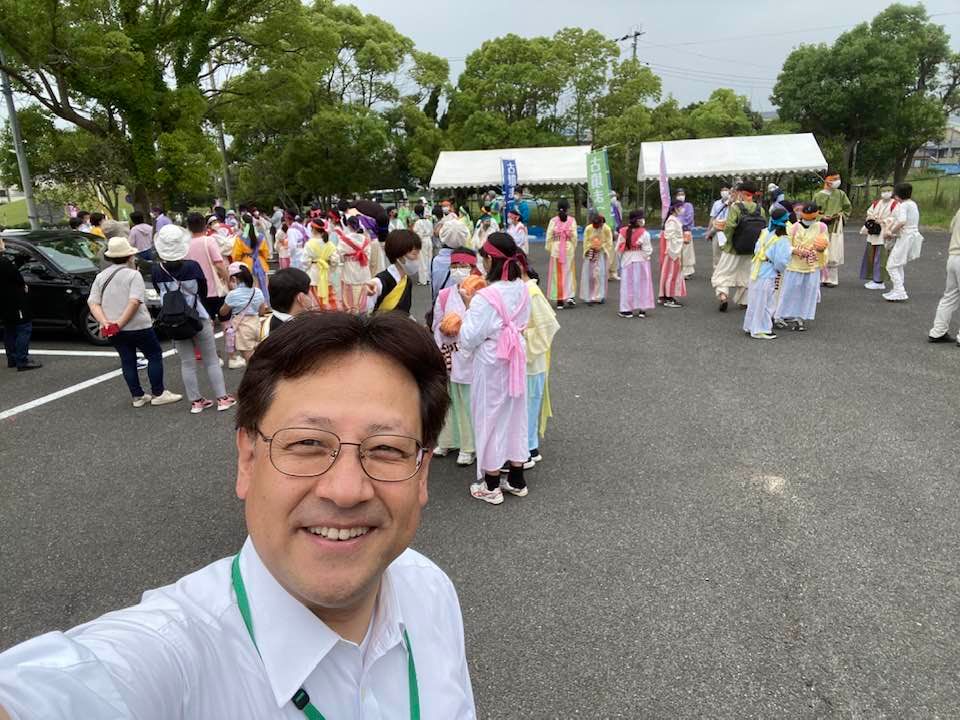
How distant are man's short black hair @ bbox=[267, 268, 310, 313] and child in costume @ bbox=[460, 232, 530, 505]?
1151 millimetres

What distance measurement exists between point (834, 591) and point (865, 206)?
26.7m

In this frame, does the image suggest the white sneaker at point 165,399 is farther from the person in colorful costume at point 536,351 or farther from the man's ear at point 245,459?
the man's ear at point 245,459

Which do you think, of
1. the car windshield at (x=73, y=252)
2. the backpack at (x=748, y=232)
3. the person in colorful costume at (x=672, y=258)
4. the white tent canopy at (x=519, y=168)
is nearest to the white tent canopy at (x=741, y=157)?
the white tent canopy at (x=519, y=168)

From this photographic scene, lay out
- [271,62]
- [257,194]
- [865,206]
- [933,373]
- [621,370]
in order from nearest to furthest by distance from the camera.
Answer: [933,373], [621,370], [271,62], [865,206], [257,194]

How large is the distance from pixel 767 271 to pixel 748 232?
1.42 m

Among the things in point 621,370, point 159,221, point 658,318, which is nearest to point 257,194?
point 159,221

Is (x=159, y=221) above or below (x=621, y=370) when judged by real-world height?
above

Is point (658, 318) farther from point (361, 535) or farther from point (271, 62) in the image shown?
point (271, 62)

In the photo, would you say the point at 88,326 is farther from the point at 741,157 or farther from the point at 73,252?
the point at 741,157

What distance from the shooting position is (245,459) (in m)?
1.16

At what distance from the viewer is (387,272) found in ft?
16.2

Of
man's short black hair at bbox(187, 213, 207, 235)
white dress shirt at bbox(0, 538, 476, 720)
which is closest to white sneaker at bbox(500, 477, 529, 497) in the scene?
white dress shirt at bbox(0, 538, 476, 720)

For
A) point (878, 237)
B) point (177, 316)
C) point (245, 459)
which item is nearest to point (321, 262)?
point (177, 316)

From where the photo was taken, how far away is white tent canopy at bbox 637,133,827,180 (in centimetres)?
1797
